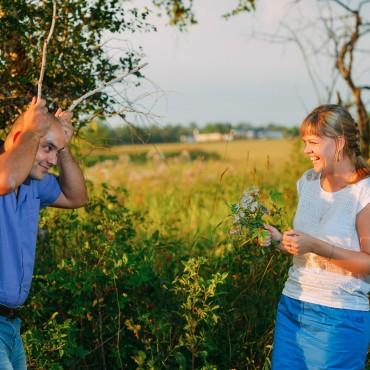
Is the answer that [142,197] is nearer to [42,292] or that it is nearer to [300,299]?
[42,292]

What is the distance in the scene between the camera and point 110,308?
4.72 meters

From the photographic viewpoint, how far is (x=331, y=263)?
11.4 ft

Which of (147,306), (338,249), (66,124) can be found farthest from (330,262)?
(147,306)

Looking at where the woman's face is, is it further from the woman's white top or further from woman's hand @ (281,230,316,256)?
woman's hand @ (281,230,316,256)

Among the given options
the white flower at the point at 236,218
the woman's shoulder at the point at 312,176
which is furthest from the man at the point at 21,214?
the woman's shoulder at the point at 312,176

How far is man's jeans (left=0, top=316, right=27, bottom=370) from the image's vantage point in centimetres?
306

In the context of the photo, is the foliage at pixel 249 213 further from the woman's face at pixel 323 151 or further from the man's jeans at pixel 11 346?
the man's jeans at pixel 11 346

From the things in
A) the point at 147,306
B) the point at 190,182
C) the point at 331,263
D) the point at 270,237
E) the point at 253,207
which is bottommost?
the point at 147,306

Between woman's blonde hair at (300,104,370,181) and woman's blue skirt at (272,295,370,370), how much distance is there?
2.07 feet

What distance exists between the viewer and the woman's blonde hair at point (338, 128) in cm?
351

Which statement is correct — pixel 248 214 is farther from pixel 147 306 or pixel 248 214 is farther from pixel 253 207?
pixel 147 306

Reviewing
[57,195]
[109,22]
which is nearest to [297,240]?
[57,195]

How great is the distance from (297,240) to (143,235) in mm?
4659

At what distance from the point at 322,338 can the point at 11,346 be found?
1351mm
